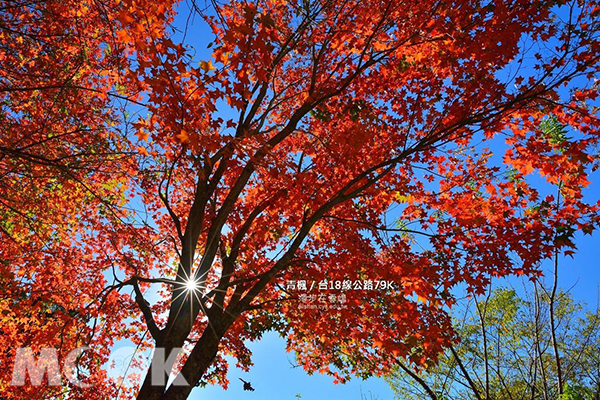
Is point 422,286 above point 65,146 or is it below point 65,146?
below

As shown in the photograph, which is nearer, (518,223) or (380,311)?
(518,223)

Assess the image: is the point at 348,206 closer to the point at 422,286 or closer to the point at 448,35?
the point at 422,286

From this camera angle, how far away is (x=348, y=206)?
933 cm

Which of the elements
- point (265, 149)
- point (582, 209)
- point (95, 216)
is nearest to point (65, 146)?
point (95, 216)

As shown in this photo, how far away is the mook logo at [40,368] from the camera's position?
10534 mm

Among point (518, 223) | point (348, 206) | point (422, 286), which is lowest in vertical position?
point (422, 286)

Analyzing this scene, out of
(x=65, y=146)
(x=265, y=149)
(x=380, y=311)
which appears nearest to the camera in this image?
(x=265, y=149)

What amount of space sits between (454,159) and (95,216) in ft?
35.1

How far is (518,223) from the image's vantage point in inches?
281

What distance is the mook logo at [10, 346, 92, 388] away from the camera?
10.5 m

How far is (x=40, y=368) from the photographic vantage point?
12.0 m

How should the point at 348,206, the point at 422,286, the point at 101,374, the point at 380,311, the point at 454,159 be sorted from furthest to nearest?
the point at 101,374 → the point at 348,206 → the point at 454,159 → the point at 380,311 → the point at 422,286

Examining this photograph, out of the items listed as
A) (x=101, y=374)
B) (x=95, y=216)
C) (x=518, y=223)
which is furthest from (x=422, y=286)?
(x=101, y=374)

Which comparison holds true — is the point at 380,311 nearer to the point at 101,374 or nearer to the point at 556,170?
the point at 556,170
